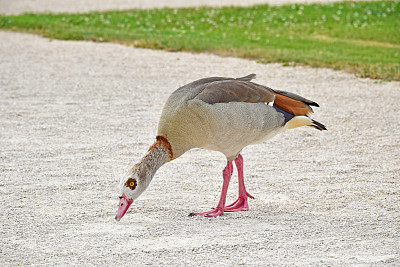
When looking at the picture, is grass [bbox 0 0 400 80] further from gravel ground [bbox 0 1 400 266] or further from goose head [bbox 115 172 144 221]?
goose head [bbox 115 172 144 221]

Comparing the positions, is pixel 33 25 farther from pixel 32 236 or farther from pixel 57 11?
pixel 32 236

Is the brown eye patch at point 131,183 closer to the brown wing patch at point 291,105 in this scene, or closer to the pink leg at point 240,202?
the pink leg at point 240,202

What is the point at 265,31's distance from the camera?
17672 mm

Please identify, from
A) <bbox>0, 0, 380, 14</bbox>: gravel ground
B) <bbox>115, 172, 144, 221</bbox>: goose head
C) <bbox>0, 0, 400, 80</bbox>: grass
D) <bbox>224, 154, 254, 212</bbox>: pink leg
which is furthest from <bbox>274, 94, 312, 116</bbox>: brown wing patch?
<bbox>0, 0, 380, 14</bbox>: gravel ground

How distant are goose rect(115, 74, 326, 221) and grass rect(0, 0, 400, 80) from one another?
21.5ft

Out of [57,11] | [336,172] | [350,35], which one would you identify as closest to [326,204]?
[336,172]

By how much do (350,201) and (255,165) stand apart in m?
1.58

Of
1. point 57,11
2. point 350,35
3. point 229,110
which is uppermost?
point 229,110

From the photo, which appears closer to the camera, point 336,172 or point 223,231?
point 223,231

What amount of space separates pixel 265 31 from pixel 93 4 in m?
8.31

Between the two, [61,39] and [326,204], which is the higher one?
[326,204]

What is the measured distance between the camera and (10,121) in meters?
9.46

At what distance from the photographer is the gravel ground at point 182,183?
5230mm

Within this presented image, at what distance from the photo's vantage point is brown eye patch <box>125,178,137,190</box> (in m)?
5.47
